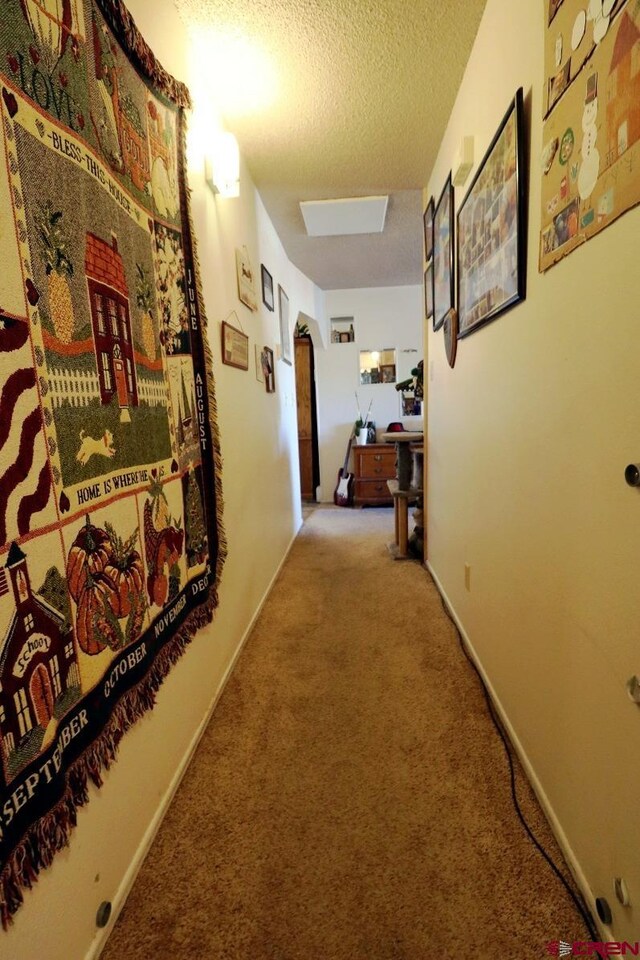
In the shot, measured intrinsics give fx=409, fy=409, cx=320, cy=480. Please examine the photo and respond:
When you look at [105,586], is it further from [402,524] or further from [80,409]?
[402,524]

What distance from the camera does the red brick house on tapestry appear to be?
89cm

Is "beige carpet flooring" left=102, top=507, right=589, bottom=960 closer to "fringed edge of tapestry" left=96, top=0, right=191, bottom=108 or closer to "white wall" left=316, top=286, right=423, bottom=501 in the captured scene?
"fringed edge of tapestry" left=96, top=0, right=191, bottom=108

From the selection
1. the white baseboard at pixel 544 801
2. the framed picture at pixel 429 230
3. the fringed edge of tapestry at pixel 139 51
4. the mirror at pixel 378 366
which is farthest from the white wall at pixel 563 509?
the mirror at pixel 378 366

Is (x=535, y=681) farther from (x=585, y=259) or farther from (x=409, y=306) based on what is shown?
(x=409, y=306)

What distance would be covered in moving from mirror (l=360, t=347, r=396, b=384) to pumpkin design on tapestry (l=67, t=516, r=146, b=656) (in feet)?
14.8

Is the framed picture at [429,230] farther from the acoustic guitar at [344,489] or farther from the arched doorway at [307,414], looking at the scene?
the acoustic guitar at [344,489]

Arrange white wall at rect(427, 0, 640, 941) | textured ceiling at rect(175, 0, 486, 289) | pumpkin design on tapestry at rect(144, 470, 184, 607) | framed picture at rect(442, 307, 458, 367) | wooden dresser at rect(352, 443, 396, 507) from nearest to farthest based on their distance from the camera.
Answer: white wall at rect(427, 0, 640, 941), pumpkin design on tapestry at rect(144, 470, 184, 607), textured ceiling at rect(175, 0, 486, 289), framed picture at rect(442, 307, 458, 367), wooden dresser at rect(352, 443, 396, 507)

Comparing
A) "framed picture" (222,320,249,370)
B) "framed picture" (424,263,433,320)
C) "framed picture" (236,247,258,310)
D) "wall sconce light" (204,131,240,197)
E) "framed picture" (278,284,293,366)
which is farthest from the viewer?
A: "framed picture" (278,284,293,366)

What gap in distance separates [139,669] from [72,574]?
367 mm

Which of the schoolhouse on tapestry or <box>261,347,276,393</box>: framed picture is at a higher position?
<box>261,347,276,393</box>: framed picture

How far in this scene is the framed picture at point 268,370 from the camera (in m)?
2.53

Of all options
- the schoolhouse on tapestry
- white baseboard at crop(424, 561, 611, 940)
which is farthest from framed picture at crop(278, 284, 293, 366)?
the schoolhouse on tapestry

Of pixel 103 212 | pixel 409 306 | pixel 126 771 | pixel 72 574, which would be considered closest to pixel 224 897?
pixel 126 771

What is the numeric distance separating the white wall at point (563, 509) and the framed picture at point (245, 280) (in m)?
1.13
